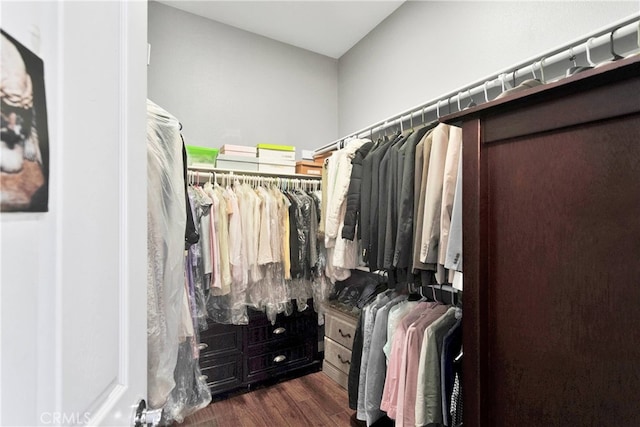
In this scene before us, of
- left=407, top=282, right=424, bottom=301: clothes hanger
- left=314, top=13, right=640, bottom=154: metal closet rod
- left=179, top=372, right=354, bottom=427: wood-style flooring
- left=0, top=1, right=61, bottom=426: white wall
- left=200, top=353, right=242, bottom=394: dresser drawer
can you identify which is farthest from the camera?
left=200, top=353, right=242, bottom=394: dresser drawer

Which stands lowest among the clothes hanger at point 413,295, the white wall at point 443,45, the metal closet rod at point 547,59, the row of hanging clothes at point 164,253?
the clothes hanger at point 413,295

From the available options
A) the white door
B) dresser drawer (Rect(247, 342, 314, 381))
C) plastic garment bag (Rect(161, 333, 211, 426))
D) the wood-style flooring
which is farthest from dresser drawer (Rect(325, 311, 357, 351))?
the white door

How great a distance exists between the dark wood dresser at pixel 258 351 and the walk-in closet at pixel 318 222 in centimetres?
2

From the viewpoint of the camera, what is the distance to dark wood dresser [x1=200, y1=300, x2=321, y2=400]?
2.02m

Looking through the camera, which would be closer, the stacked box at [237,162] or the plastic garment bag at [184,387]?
the plastic garment bag at [184,387]

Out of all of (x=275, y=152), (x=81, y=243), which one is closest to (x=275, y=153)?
(x=275, y=152)

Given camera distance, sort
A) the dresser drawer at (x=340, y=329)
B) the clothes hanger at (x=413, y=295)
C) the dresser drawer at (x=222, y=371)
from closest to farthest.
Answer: the clothes hanger at (x=413, y=295)
the dresser drawer at (x=222, y=371)
the dresser drawer at (x=340, y=329)

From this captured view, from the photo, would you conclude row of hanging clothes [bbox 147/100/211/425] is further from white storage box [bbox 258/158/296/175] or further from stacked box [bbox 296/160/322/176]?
stacked box [bbox 296/160/322/176]

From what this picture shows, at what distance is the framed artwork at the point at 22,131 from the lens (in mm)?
319

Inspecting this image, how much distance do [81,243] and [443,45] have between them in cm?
223

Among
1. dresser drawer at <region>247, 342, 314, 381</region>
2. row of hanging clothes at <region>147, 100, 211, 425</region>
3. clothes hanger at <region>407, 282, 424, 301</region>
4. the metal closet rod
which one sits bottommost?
dresser drawer at <region>247, 342, 314, 381</region>

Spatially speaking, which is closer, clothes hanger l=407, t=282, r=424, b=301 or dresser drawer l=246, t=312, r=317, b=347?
clothes hanger l=407, t=282, r=424, b=301

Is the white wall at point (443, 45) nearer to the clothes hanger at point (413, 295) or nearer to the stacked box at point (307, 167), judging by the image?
the stacked box at point (307, 167)

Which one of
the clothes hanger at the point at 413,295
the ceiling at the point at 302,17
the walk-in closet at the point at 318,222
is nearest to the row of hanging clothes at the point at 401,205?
the walk-in closet at the point at 318,222
